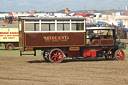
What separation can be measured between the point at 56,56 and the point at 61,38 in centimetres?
101

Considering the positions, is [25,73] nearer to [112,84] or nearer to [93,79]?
[93,79]

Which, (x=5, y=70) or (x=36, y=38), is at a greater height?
(x=36, y=38)

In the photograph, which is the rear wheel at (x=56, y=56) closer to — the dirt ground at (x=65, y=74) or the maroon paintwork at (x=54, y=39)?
the maroon paintwork at (x=54, y=39)

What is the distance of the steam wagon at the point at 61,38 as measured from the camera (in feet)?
55.3

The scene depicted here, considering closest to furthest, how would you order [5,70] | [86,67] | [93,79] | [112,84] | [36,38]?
[112,84] → [93,79] → [5,70] → [86,67] → [36,38]

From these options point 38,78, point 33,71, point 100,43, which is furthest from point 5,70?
point 100,43

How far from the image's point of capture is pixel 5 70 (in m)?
14.5

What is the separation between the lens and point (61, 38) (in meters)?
17.2

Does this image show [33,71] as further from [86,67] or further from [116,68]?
[116,68]

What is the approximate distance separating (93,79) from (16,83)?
296cm

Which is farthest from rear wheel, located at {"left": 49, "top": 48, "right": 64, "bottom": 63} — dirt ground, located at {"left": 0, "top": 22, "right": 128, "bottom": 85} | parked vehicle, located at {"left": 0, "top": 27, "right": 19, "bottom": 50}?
parked vehicle, located at {"left": 0, "top": 27, "right": 19, "bottom": 50}

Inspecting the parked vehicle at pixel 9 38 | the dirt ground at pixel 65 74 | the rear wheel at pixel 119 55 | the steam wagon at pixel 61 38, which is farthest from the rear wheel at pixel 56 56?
the parked vehicle at pixel 9 38

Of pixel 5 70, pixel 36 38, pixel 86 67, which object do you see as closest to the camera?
pixel 5 70

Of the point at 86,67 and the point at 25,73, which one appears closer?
the point at 25,73
